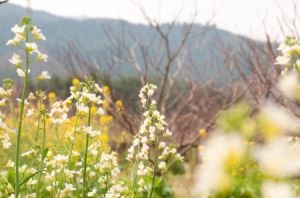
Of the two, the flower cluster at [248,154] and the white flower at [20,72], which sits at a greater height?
the white flower at [20,72]

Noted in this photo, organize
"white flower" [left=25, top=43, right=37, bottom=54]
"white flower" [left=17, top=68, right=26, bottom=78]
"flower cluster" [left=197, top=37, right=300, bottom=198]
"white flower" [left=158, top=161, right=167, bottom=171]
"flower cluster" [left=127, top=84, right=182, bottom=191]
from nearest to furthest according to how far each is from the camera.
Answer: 1. "flower cluster" [left=197, top=37, right=300, bottom=198]
2. "white flower" [left=25, top=43, right=37, bottom=54]
3. "white flower" [left=17, top=68, right=26, bottom=78]
4. "flower cluster" [left=127, top=84, right=182, bottom=191]
5. "white flower" [left=158, top=161, right=167, bottom=171]

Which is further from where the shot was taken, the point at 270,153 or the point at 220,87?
the point at 220,87

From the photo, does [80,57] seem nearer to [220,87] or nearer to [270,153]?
[220,87]

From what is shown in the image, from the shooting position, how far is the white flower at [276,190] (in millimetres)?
439

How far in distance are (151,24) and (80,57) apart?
1620 millimetres

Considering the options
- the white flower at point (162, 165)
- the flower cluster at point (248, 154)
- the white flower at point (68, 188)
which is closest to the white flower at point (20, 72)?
the white flower at point (68, 188)

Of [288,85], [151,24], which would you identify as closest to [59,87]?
[151,24]

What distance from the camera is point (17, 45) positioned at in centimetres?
241

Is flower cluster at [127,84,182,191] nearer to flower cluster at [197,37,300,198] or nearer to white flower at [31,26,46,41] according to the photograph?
white flower at [31,26,46,41]

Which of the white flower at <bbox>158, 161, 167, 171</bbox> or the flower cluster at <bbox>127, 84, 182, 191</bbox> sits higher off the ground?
the flower cluster at <bbox>127, 84, 182, 191</bbox>

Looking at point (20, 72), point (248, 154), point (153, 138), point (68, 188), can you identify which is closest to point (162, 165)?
point (153, 138)

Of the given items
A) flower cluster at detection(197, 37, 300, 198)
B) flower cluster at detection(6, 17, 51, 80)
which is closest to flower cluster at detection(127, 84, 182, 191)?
flower cluster at detection(6, 17, 51, 80)

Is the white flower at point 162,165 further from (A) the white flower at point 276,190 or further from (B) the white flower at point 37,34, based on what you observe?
(A) the white flower at point 276,190

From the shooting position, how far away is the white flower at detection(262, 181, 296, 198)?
17.3 inches
